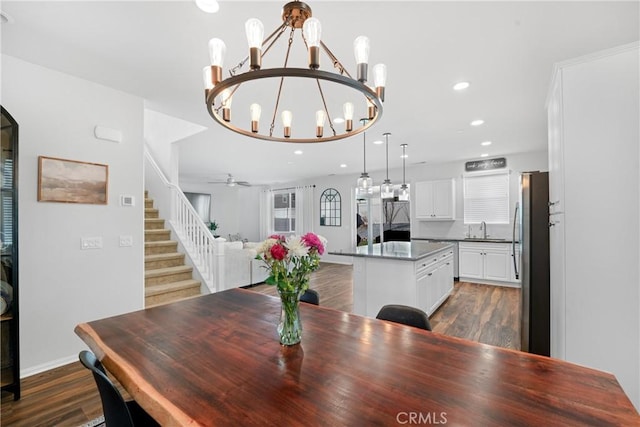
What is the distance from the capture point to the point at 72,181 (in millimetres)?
2619

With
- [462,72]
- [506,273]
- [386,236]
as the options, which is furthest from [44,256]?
[386,236]

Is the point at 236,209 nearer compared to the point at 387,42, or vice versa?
the point at 387,42

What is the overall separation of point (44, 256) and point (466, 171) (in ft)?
23.0

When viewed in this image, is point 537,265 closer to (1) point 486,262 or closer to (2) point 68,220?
(1) point 486,262

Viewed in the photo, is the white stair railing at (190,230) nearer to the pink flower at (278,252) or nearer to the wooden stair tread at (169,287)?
the wooden stair tread at (169,287)

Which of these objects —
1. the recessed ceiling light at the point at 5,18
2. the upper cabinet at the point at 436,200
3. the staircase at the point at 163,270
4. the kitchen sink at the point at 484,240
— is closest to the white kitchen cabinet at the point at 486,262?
the kitchen sink at the point at 484,240

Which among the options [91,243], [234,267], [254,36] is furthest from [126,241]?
[254,36]

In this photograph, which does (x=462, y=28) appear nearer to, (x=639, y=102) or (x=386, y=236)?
(x=639, y=102)

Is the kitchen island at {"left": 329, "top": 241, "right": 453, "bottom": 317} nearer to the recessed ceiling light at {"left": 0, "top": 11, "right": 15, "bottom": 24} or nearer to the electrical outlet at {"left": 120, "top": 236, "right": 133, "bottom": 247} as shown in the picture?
the electrical outlet at {"left": 120, "top": 236, "right": 133, "bottom": 247}

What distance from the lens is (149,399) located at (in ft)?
3.11

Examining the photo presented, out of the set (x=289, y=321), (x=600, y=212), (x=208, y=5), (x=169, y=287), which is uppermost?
(x=208, y=5)

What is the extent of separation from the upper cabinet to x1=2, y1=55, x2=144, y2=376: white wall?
576 centimetres

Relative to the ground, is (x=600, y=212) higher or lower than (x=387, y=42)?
lower

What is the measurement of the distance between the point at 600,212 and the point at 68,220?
4.41 meters
